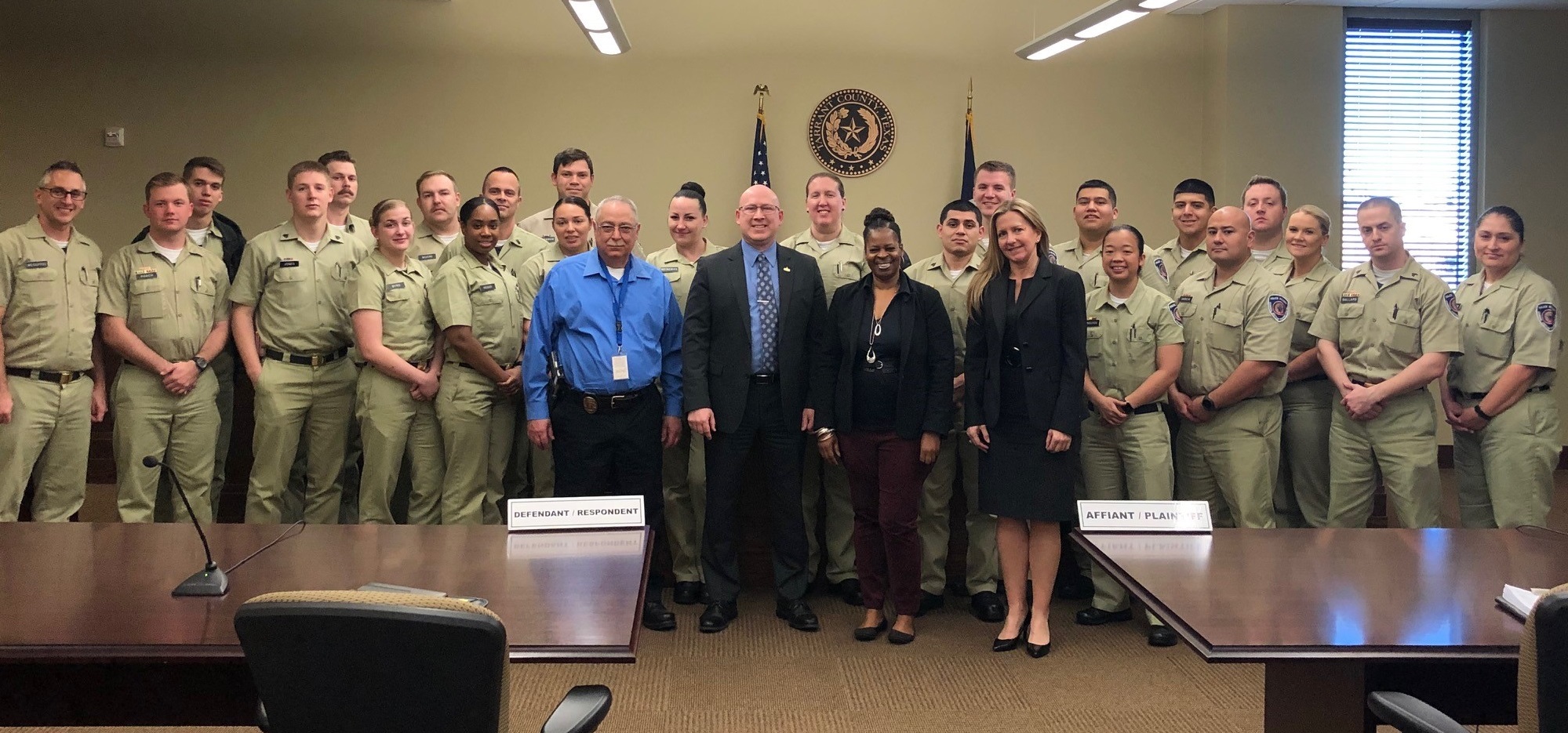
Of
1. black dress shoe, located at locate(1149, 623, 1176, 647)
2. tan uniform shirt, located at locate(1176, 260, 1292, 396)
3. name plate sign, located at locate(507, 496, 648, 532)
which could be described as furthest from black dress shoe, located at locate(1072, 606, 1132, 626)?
name plate sign, located at locate(507, 496, 648, 532)

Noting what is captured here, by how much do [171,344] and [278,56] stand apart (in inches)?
148

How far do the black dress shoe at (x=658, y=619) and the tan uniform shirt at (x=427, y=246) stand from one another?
1.70 metres

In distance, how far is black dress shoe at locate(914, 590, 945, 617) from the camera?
4520 mm

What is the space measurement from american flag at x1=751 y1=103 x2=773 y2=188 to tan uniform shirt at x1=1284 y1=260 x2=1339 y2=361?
11.9 ft

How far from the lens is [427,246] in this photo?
5008 mm

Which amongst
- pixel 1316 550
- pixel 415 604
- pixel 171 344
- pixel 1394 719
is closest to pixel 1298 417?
pixel 1316 550

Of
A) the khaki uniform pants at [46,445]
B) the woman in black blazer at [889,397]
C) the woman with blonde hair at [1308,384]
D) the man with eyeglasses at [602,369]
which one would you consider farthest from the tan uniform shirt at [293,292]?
the woman with blonde hair at [1308,384]

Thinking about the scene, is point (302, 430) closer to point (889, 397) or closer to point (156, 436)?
point (156, 436)

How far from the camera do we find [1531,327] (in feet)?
14.5

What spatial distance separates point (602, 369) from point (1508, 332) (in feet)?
11.7

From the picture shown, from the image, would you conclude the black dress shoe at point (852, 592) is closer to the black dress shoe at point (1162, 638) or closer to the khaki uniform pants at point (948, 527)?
the khaki uniform pants at point (948, 527)

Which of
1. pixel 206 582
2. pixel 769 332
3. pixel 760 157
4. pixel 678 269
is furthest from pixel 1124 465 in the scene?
pixel 760 157

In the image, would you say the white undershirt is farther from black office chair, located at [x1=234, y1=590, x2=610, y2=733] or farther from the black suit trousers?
black office chair, located at [x1=234, y1=590, x2=610, y2=733]

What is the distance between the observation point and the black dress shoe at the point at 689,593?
4.64 metres
